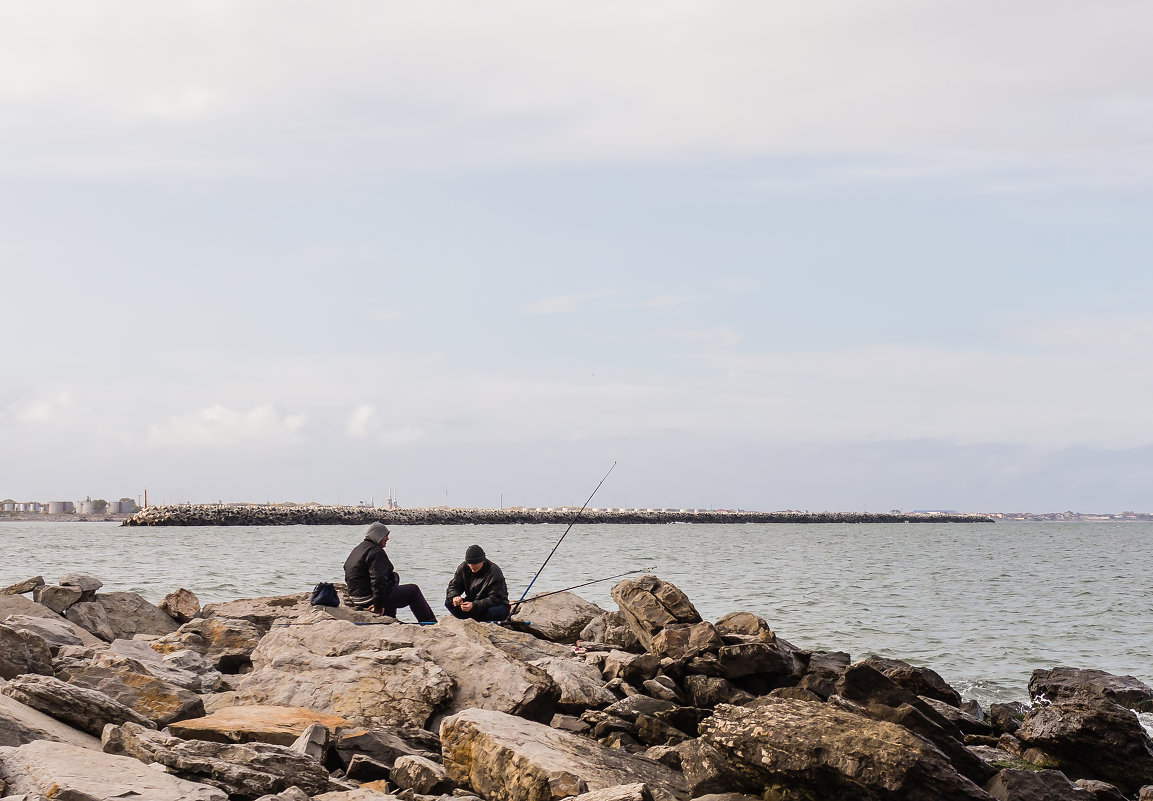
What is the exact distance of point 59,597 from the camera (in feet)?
39.9

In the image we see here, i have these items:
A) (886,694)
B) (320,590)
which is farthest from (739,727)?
(320,590)

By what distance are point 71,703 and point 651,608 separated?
20.6ft

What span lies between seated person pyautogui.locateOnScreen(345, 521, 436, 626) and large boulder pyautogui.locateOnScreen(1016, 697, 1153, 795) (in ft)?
22.7

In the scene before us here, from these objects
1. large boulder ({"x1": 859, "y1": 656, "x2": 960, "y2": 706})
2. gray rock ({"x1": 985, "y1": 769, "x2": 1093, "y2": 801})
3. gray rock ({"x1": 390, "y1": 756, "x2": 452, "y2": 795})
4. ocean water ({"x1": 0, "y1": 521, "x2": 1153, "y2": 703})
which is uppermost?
gray rock ({"x1": 390, "y1": 756, "x2": 452, "y2": 795})

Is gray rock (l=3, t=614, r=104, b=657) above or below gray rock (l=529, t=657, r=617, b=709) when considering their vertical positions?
above

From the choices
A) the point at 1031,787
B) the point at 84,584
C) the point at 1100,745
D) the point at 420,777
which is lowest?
the point at 1100,745

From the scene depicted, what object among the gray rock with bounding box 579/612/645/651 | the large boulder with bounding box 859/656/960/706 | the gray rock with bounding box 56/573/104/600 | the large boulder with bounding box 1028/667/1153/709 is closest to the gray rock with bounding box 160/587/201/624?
the gray rock with bounding box 56/573/104/600

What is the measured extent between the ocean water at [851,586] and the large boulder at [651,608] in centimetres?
555

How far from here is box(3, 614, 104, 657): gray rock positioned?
9578 millimetres

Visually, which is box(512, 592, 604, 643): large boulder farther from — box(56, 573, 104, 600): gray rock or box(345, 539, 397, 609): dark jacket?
box(56, 573, 104, 600): gray rock

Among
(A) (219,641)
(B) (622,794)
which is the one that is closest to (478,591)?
(A) (219,641)

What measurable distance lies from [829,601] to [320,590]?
18.3m

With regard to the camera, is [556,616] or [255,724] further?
[556,616]

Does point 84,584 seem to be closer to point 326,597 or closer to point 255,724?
point 326,597
